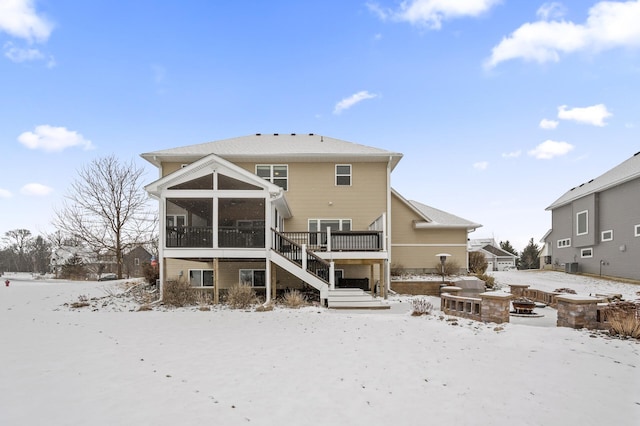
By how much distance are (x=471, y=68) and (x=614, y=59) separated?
4627 millimetres

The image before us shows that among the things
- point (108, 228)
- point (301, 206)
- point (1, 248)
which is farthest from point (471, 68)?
point (1, 248)

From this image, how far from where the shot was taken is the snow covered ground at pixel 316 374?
5172 millimetres

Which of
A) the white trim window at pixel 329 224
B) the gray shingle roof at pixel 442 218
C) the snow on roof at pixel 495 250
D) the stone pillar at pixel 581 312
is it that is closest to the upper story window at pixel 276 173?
the white trim window at pixel 329 224

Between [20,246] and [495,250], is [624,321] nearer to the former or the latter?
[495,250]

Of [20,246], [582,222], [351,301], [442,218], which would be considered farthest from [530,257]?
[20,246]

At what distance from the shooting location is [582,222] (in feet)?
90.1

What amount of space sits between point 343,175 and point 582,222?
18.6 m

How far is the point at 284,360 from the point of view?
24.5 feet

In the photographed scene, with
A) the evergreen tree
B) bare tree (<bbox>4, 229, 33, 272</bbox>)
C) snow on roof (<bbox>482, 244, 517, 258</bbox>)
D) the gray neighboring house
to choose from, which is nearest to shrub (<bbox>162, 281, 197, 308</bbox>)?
the gray neighboring house

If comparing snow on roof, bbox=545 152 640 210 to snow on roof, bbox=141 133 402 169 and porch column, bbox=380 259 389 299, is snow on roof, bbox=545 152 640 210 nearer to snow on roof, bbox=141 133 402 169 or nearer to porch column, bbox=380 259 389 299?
snow on roof, bbox=141 133 402 169

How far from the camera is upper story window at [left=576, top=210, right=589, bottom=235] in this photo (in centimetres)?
2678

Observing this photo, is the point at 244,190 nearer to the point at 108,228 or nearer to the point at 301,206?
the point at 301,206

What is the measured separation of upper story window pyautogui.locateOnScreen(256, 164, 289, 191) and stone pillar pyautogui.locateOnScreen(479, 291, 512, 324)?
11.3 m

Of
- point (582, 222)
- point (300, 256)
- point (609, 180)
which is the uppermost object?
point (609, 180)
